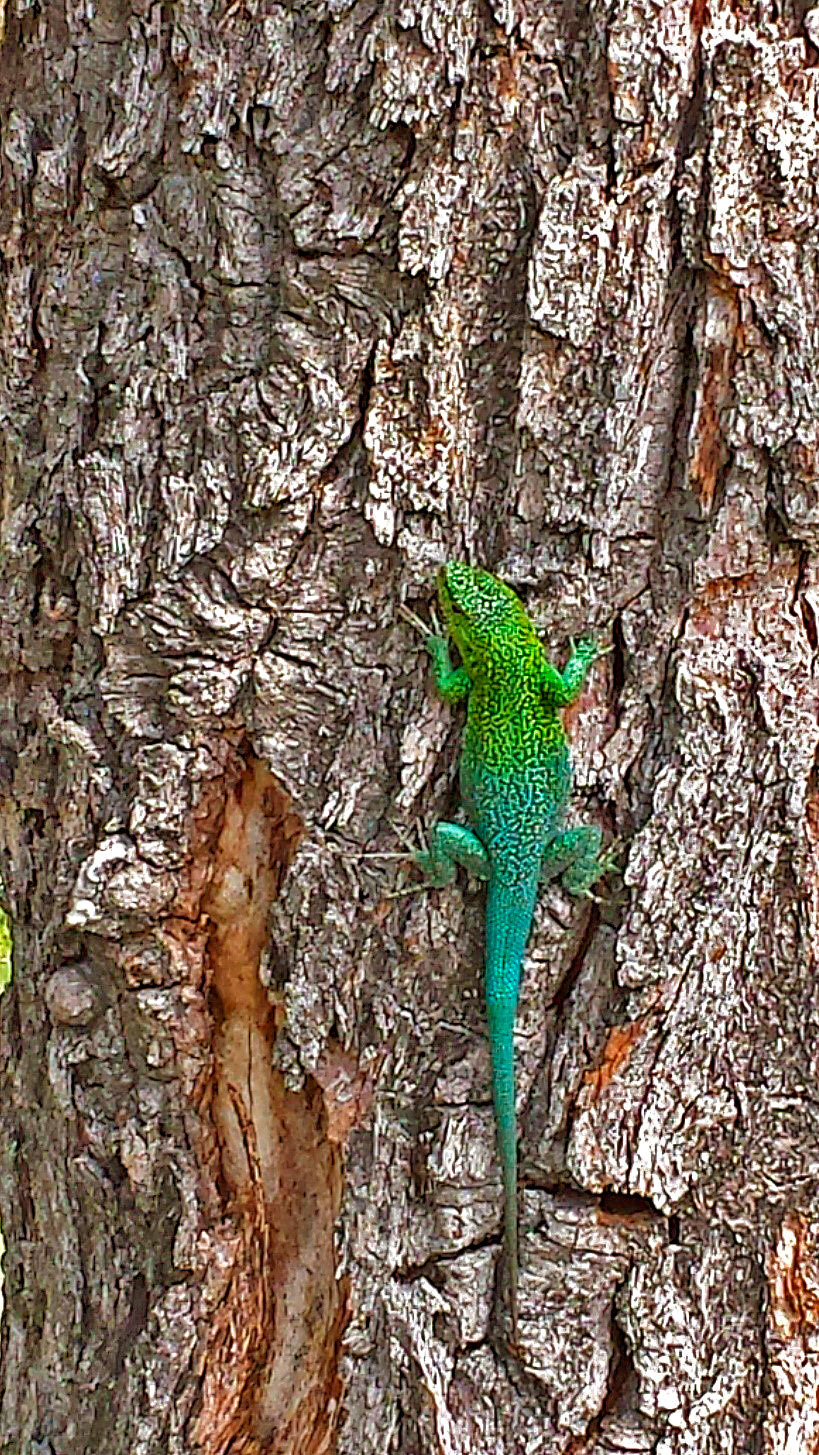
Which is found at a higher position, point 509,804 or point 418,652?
point 418,652

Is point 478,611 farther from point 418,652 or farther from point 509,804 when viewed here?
point 509,804

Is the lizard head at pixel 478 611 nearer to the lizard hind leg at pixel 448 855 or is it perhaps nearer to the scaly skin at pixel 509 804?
the scaly skin at pixel 509 804

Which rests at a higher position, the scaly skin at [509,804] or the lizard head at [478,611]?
the lizard head at [478,611]

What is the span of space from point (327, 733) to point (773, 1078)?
2.25ft

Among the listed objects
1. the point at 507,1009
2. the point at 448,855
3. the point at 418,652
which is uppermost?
the point at 418,652

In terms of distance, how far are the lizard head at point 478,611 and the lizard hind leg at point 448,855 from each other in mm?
210

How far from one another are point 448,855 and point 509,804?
10 centimetres

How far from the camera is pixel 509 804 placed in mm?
1903

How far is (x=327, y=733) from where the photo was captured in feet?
6.31

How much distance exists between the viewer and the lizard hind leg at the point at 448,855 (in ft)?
6.25

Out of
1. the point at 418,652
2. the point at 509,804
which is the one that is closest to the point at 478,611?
the point at 418,652

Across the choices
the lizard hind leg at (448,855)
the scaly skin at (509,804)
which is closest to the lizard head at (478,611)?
the scaly skin at (509,804)

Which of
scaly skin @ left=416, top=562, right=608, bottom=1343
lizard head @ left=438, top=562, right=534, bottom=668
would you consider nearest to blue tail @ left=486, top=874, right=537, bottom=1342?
scaly skin @ left=416, top=562, right=608, bottom=1343

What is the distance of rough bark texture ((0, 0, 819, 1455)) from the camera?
1.80 meters
